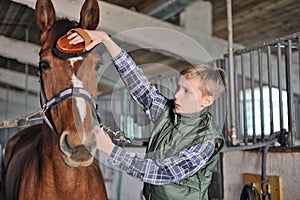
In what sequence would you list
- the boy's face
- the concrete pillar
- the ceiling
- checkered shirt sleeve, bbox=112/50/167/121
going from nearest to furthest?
the boy's face, checkered shirt sleeve, bbox=112/50/167/121, the ceiling, the concrete pillar

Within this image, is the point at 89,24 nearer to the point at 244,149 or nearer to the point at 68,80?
the point at 68,80

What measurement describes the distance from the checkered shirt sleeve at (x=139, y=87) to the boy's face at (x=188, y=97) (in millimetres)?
175

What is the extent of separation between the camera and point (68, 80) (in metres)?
1.39

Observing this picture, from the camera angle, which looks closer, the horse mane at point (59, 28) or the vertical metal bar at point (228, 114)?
the horse mane at point (59, 28)

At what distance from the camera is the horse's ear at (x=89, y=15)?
1.56 meters

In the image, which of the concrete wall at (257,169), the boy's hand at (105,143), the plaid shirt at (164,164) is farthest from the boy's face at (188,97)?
the concrete wall at (257,169)

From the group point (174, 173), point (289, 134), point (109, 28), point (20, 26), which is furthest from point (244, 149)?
point (20, 26)

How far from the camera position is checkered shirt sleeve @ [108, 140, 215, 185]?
1.16m

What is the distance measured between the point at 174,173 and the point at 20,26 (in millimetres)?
3992

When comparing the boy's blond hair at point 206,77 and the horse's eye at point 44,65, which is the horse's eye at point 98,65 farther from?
the boy's blond hair at point 206,77

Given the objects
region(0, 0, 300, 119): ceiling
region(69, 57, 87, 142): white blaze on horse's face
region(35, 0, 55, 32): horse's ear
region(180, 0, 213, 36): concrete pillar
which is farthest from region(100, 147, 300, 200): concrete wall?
region(180, 0, 213, 36): concrete pillar

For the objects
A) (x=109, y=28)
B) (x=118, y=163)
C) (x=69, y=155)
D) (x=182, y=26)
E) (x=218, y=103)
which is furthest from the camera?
(x=182, y=26)

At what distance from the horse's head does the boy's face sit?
0.28m

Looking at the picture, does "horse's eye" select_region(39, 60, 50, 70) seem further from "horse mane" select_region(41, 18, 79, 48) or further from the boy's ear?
the boy's ear
